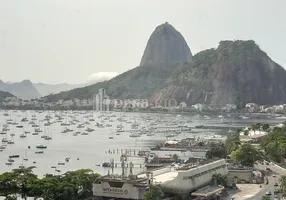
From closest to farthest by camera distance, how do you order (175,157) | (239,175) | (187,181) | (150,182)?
(150,182), (187,181), (239,175), (175,157)

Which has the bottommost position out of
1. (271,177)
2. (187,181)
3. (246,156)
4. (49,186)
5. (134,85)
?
(271,177)

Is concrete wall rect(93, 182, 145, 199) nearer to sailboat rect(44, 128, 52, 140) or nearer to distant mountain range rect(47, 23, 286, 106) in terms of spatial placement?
sailboat rect(44, 128, 52, 140)

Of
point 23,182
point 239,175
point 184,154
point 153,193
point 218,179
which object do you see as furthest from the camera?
point 184,154

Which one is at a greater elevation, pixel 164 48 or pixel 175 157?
pixel 164 48

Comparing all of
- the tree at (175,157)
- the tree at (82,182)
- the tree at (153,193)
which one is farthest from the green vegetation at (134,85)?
the tree at (153,193)

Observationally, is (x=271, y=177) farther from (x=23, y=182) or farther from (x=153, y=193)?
(x=23, y=182)

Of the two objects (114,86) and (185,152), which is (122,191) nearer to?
(185,152)

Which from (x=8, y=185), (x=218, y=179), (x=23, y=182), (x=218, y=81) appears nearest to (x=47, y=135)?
(x=8, y=185)
